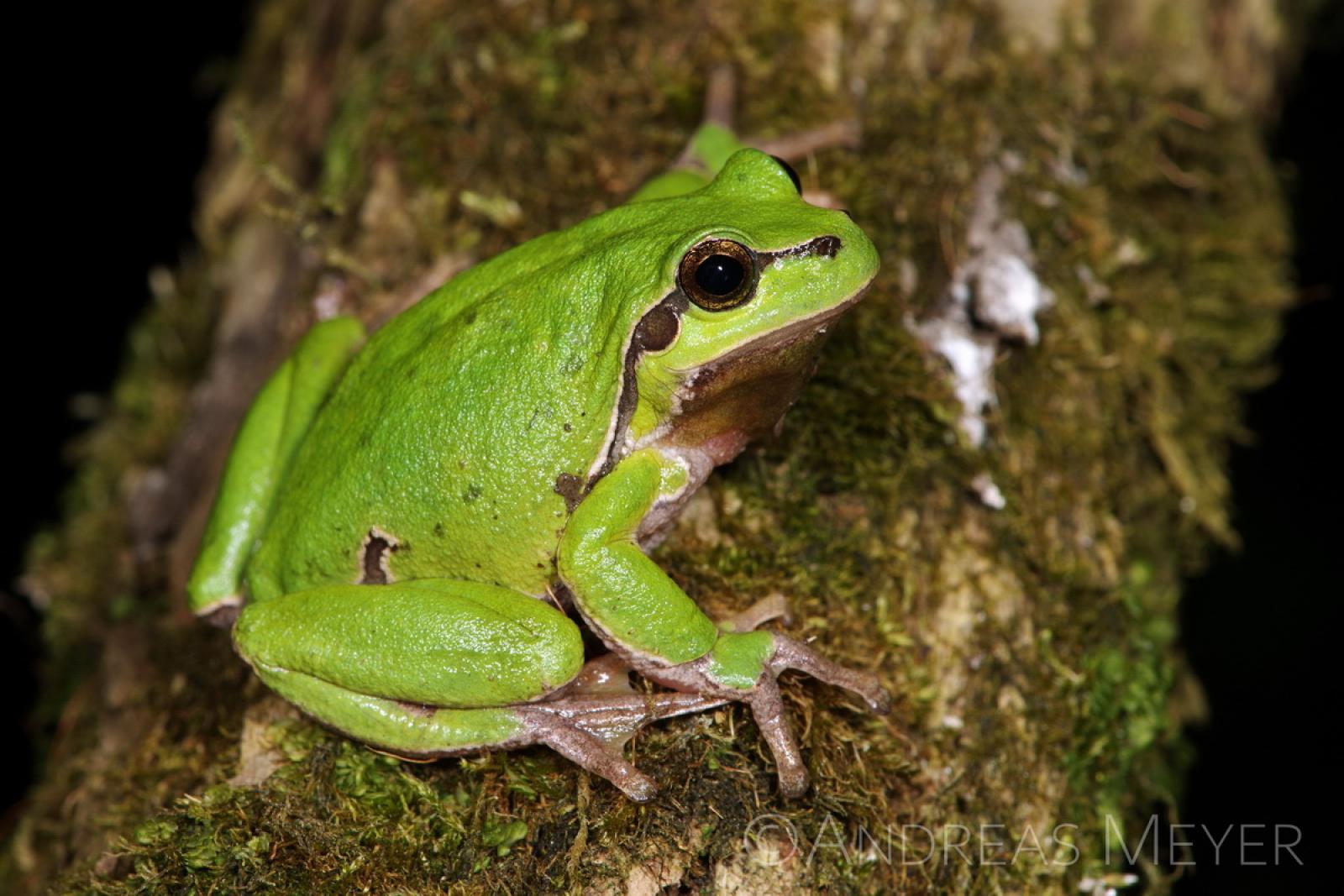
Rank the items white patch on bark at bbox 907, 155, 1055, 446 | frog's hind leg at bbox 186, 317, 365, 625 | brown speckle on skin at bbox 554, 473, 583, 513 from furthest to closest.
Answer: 1. white patch on bark at bbox 907, 155, 1055, 446
2. frog's hind leg at bbox 186, 317, 365, 625
3. brown speckle on skin at bbox 554, 473, 583, 513

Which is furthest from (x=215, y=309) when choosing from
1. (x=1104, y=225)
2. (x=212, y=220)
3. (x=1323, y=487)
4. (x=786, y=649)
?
(x=1323, y=487)

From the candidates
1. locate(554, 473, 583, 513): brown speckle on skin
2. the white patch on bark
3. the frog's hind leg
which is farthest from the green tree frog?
the white patch on bark

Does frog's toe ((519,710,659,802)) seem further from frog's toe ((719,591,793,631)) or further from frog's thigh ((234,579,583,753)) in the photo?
frog's toe ((719,591,793,631))

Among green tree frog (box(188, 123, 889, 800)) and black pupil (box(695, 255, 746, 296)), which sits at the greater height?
black pupil (box(695, 255, 746, 296))

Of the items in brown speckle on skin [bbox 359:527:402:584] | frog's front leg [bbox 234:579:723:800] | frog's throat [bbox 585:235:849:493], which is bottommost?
frog's front leg [bbox 234:579:723:800]

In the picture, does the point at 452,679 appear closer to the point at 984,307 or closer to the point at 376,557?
the point at 376,557

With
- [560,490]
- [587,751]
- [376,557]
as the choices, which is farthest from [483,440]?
[587,751]

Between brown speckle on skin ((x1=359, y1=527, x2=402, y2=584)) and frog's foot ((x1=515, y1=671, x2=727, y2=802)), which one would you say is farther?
brown speckle on skin ((x1=359, y1=527, x2=402, y2=584))
